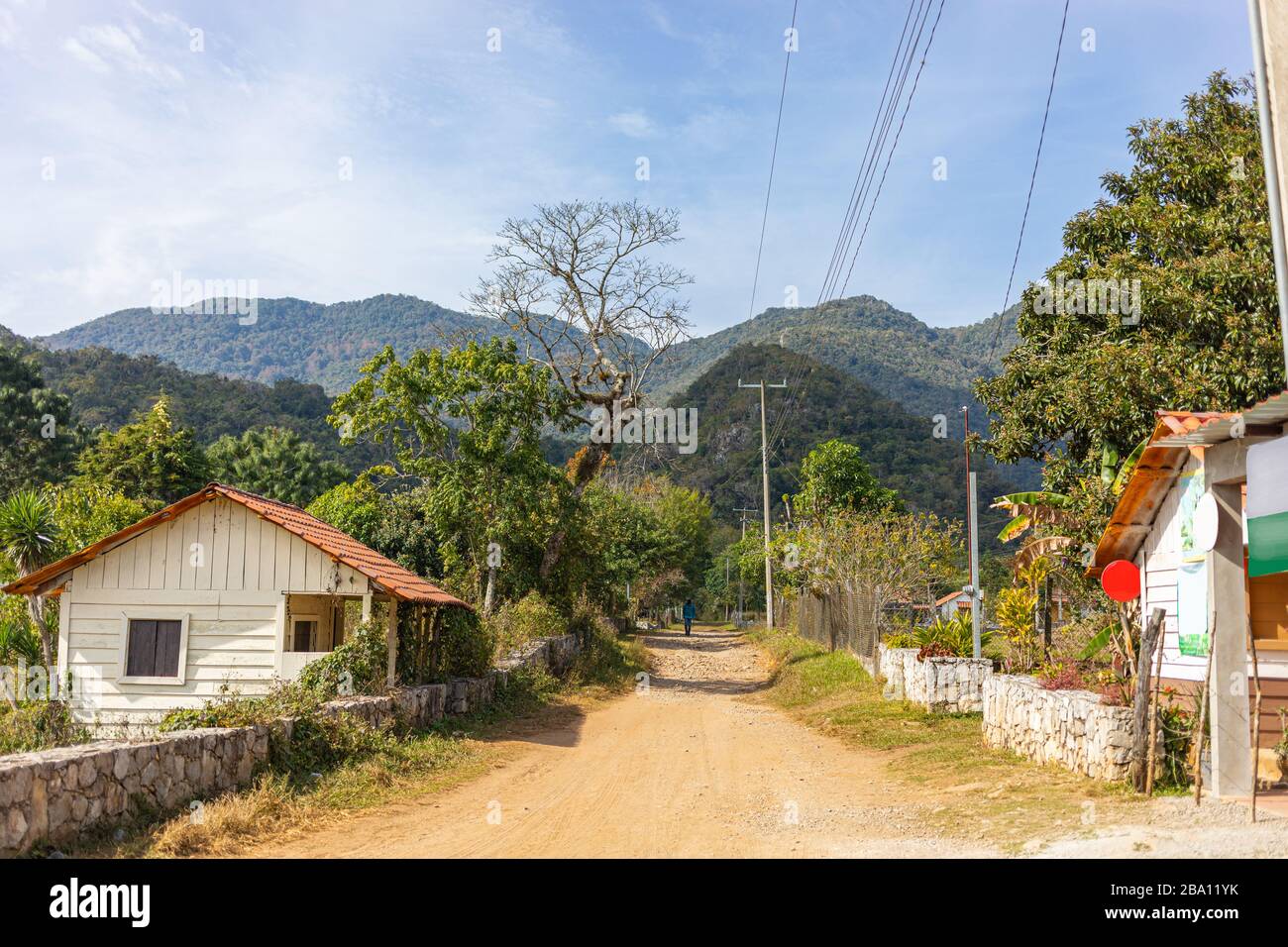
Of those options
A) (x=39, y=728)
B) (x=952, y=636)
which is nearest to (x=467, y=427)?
(x=952, y=636)

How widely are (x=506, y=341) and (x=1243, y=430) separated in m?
19.4

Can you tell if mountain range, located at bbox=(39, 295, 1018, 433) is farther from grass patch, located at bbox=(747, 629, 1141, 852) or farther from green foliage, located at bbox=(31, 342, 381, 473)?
grass patch, located at bbox=(747, 629, 1141, 852)

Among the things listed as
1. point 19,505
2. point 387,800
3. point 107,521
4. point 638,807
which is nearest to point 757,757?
point 638,807

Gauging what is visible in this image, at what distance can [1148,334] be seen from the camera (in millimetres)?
17625

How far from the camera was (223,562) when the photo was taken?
50.8 feet

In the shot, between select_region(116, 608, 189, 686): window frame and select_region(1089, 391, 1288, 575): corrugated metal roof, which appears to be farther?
select_region(116, 608, 189, 686): window frame

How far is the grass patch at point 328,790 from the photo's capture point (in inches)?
318

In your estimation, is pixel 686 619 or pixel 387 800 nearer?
pixel 387 800

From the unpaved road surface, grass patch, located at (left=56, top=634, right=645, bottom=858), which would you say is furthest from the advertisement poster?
grass patch, located at (left=56, top=634, right=645, bottom=858)

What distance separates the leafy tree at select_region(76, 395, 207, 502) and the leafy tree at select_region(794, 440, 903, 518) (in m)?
24.1

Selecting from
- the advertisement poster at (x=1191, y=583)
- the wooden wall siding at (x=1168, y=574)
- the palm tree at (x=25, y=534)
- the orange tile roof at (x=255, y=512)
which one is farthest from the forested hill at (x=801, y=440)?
the advertisement poster at (x=1191, y=583)

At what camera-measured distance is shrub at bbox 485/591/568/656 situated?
950 inches
